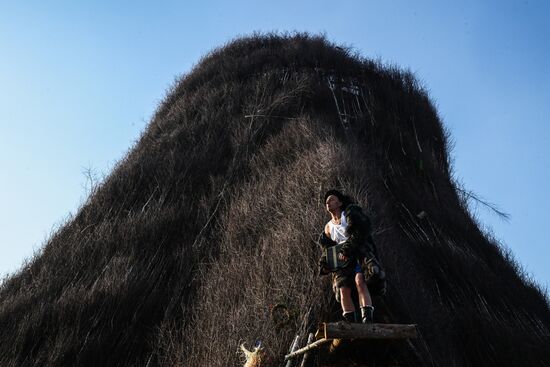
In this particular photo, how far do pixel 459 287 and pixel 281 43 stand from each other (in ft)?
35.3

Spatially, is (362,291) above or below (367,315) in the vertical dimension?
above

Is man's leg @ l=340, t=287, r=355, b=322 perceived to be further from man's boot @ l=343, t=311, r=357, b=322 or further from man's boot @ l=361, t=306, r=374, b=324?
man's boot @ l=361, t=306, r=374, b=324

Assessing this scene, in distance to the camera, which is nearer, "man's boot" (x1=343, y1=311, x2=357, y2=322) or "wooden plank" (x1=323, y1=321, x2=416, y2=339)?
"wooden plank" (x1=323, y1=321, x2=416, y2=339)

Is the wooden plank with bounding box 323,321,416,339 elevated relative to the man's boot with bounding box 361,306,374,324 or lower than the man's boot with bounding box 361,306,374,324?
lower

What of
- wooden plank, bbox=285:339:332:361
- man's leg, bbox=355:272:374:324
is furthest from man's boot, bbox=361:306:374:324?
wooden plank, bbox=285:339:332:361

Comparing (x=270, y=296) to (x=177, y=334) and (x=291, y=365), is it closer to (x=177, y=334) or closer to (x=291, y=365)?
(x=291, y=365)

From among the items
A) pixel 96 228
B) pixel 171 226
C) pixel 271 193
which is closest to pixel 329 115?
pixel 271 193

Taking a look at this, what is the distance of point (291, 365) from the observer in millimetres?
5250

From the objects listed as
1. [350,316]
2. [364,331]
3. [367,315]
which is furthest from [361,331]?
[350,316]

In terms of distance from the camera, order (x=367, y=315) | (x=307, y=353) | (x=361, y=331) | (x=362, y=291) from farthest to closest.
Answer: (x=307, y=353) < (x=362, y=291) < (x=367, y=315) < (x=361, y=331)

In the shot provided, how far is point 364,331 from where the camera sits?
4.41 m

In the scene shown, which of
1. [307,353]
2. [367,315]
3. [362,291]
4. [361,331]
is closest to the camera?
[361,331]

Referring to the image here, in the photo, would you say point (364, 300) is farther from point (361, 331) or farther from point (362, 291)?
point (361, 331)

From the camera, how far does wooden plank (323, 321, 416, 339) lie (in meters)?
4.31
